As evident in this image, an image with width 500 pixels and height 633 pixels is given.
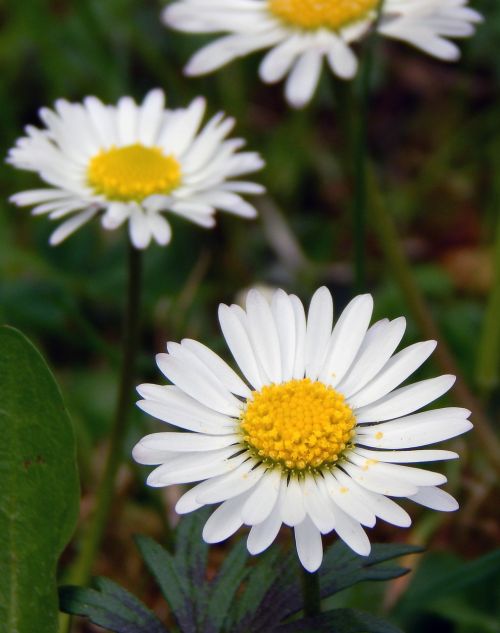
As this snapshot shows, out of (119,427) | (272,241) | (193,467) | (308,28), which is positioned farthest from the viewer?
(272,241)

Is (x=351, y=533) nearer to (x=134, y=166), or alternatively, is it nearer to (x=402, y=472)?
(x=402, y=472)

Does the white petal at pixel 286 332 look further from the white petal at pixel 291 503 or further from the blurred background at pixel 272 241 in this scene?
the blurred background at pixel 272 241

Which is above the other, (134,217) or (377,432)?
(134,217)

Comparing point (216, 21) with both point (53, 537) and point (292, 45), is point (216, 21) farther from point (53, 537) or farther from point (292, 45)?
point (53, 537)

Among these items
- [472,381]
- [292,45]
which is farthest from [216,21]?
[472,381]

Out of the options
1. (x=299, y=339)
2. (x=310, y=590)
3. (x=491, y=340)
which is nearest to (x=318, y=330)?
(x=299, y=339)

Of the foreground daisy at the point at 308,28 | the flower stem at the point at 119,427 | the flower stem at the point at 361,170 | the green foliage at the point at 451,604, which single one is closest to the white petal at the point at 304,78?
the foreground daisy at the point at 308,28

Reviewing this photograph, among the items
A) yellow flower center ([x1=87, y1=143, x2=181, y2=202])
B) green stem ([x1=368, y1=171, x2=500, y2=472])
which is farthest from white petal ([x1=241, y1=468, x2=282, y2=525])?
green stem ([x1=368, y1=171, x2=500, y2=472])
